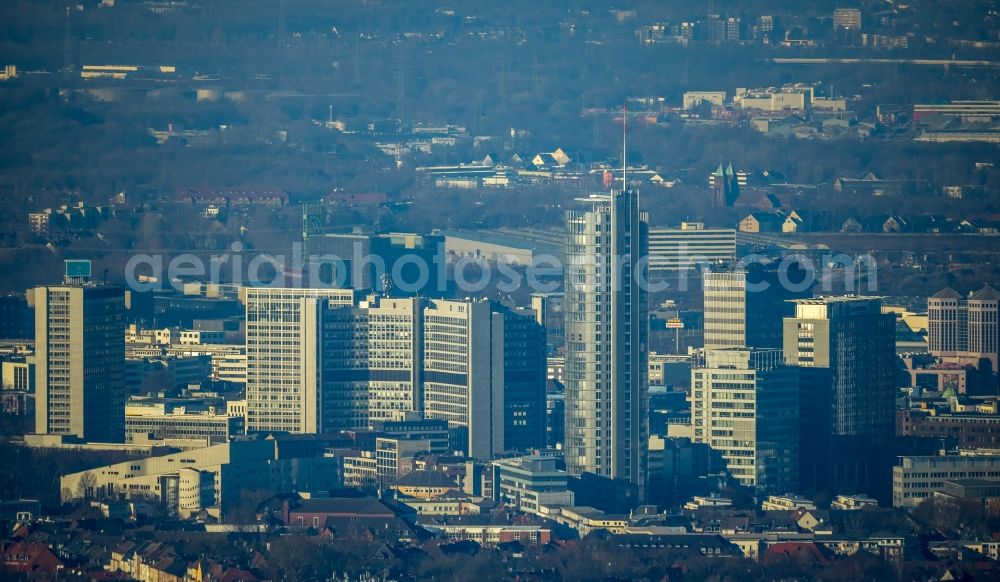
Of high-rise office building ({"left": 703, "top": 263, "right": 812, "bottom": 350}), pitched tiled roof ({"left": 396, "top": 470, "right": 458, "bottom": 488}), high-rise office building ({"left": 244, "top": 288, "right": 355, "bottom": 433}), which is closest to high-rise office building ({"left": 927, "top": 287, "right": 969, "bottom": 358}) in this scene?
high-rise office building ({"left": 703, "top": 263, "right": 812, "bottom": 350})

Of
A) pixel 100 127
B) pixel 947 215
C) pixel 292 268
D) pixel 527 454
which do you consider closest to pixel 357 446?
pixel 527 454

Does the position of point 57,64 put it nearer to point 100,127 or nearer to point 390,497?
point 100,127

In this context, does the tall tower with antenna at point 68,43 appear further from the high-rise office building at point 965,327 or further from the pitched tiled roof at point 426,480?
the pitched tiled roof at point 426,480

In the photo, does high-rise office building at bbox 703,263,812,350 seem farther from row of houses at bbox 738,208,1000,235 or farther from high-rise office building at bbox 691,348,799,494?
row of houses at bbox 738,208,1000,235

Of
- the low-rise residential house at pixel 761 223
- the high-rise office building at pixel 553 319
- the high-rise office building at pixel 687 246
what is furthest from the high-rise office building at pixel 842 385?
the low-rise residential house at pixel 761 223

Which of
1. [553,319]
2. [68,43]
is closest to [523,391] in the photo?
[553,319]

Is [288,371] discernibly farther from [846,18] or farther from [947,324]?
[846,18]
